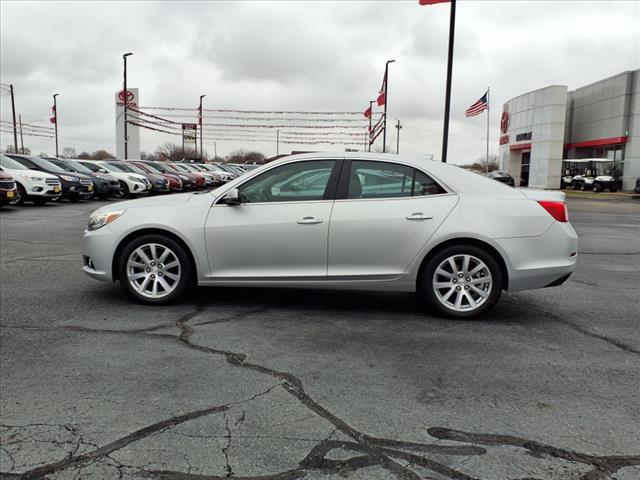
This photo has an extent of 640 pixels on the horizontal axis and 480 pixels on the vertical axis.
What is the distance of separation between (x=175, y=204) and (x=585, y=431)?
4225mm

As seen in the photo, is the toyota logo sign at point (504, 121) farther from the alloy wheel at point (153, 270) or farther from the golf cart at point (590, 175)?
the alloy wheel at point (153, 270)

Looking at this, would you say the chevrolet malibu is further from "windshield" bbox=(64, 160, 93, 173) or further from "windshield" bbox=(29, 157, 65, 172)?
"windshield" bbox=(64, 160, 93, 173)

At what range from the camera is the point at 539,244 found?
209 inches

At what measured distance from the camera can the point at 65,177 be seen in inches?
808

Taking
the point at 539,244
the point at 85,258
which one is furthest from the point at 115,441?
the point at 539,244

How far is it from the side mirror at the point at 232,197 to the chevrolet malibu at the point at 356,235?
0.05ft

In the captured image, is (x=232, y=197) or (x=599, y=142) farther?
(x=599, y=142)

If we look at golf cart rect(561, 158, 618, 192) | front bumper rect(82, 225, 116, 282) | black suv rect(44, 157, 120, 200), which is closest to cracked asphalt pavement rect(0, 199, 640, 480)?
front bumper rect(82, 225, 116, 282)

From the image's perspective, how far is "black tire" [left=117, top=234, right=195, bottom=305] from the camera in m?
5.64

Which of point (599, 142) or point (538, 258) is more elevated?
point (599, 142)

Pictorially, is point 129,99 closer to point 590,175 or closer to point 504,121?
point 504,121

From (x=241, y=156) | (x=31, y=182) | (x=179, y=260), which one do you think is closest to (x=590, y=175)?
(x=31, y=182)

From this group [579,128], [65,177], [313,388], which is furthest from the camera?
[579,128]

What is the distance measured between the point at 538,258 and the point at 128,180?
72.2ft
